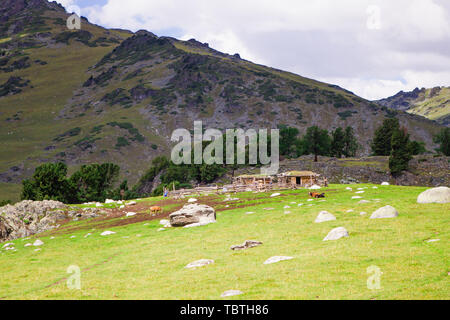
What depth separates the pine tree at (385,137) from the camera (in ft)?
495

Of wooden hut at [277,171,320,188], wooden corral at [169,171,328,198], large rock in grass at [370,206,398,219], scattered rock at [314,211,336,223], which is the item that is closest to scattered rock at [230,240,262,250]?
scattered rock at [314,211,336,223]

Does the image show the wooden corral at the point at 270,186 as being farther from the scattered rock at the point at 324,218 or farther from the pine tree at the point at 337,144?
the pine tree at the point at 337,144

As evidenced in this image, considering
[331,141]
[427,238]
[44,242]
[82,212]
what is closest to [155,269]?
Answer: [427,238]

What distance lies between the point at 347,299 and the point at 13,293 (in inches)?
765

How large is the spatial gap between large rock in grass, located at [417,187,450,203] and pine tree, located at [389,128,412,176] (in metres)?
89.2

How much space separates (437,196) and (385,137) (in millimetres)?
121044

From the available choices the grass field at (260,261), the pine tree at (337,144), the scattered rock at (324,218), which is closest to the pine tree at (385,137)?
the pine tree at (337,144)

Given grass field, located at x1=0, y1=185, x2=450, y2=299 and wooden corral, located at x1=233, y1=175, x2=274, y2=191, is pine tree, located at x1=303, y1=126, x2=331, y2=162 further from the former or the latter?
grass field, located at x1=0, y1=185, x2=450, y2=299

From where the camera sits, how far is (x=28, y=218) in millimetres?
70312

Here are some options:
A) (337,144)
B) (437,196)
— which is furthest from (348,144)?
(437,196)

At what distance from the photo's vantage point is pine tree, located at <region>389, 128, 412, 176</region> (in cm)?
12512

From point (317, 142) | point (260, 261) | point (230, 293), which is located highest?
point (317, 142)

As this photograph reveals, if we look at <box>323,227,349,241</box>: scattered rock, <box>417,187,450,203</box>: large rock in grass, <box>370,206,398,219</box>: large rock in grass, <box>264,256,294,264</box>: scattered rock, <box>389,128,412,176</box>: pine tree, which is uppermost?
<box>389,128,412,176</box>: pine tree

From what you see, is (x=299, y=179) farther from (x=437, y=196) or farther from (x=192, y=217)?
(x=437, y=196)
